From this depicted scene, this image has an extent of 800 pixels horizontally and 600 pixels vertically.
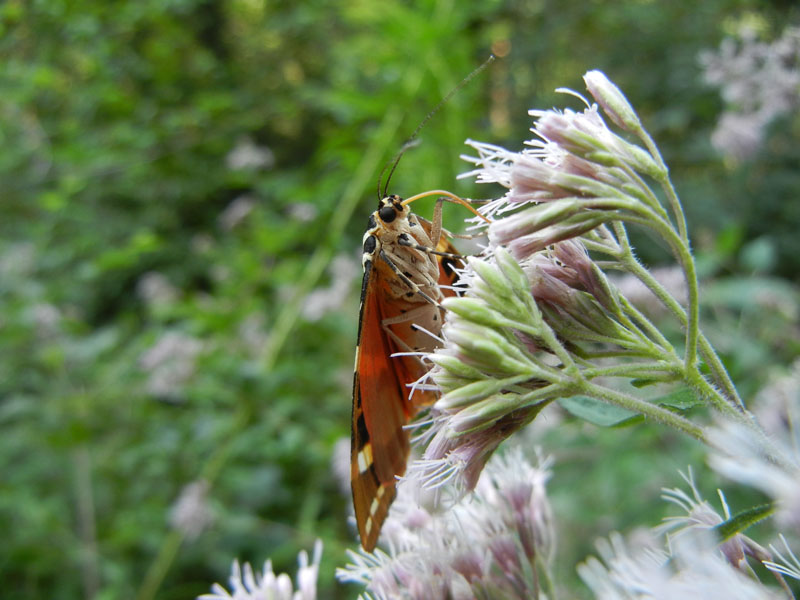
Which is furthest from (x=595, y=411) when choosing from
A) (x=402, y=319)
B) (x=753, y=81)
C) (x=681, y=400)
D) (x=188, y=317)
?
(x=188, y=317)

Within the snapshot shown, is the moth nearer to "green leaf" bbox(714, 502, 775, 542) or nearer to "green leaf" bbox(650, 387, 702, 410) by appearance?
"green leaf" bbox(650, 387, 702, 410)

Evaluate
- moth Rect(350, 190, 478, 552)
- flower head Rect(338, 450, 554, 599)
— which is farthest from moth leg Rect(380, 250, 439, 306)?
flower head Rect(338, 450, 554, 599)

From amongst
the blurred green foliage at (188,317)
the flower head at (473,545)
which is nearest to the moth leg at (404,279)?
the flower head at (473,545)

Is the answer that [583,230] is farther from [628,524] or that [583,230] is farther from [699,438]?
[628,524]

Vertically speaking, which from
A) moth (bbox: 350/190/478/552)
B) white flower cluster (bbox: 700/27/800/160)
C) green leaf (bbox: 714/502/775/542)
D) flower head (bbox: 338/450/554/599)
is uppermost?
white flower cluster (bbox: 700/27/800/160)

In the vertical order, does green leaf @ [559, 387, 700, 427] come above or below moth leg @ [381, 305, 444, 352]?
below

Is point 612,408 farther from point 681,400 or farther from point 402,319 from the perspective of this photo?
point 402,319

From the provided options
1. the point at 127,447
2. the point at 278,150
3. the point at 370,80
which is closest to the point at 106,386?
the point at 127,447
